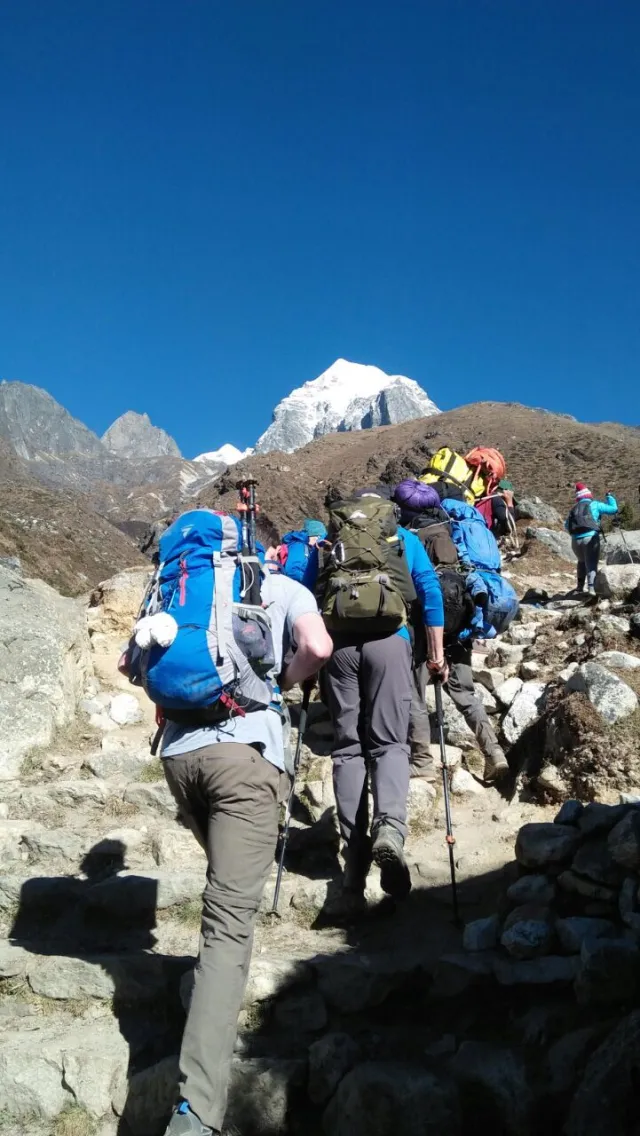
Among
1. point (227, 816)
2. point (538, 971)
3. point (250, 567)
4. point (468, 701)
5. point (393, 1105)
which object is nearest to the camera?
point (393, 1105)

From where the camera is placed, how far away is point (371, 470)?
277 ft

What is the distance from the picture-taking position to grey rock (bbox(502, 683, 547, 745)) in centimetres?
617

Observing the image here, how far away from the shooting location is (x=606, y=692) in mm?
5414

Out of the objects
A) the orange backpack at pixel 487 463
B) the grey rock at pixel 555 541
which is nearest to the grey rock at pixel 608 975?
the orange backpack at pixel 487 463

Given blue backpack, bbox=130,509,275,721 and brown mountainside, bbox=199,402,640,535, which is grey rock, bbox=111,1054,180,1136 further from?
brown mountainside, bbox=199,402,640,535

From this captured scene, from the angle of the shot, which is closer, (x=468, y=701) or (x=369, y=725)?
(x=369, y=725)

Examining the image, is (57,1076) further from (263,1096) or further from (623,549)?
(623,549)

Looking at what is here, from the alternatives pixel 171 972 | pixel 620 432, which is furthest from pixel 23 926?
pixel 620 432

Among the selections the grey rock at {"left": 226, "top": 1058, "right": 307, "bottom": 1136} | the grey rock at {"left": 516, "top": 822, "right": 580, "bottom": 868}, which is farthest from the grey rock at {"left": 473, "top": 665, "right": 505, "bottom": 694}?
the grey rock at {"left": 226, "top": 1058, "right": 307, "bottom": 1136}

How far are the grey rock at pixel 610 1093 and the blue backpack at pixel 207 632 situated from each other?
156 centimetres

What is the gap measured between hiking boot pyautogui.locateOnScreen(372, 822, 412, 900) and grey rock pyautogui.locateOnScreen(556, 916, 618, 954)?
2.40ft

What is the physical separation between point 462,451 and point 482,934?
76206 mm

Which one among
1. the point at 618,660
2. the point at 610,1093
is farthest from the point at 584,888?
the point at 618,660

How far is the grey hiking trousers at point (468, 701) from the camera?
6.08m
